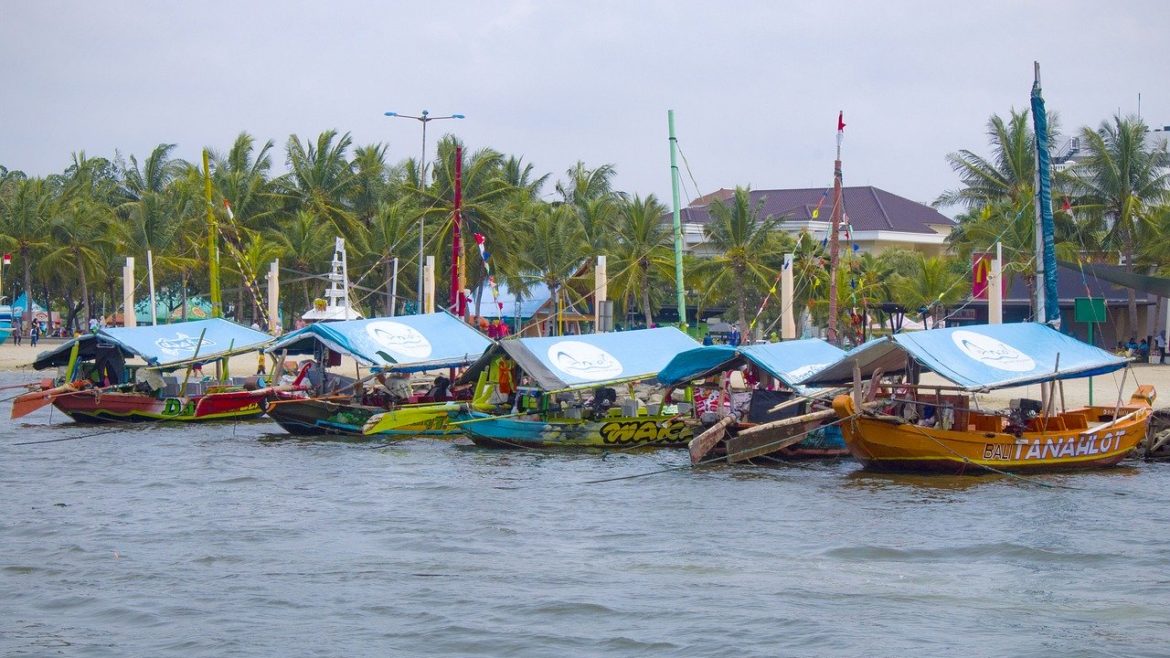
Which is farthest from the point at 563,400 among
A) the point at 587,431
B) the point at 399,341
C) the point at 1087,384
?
the point at 1087,384

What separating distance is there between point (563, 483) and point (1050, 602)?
10.9 metres

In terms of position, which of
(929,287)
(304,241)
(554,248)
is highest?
(304,241)

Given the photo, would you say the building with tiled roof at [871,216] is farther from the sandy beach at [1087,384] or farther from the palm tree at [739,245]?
the sandy beach at [1087,384]

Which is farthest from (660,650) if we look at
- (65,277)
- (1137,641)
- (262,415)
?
(65,277)

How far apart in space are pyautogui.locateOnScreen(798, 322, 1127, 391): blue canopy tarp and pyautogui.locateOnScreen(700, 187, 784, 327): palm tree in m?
27.6

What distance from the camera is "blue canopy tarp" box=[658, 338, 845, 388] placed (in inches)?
1081

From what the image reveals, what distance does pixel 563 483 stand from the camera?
25.0 meters

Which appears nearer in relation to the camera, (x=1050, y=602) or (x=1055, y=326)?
(x=1050, y=602)

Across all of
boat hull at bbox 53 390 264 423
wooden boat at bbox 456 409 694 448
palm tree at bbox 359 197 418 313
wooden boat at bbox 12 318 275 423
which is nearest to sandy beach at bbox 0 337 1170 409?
wooden boat at bbox 12 318 275 423

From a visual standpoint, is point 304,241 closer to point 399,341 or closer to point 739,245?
point 739,245

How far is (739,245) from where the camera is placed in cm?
5488

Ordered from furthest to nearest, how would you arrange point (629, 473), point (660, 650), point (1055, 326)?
point (1055, 326) → point (629, 473) → point (660, 650)

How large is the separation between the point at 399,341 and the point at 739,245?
23.8 meters

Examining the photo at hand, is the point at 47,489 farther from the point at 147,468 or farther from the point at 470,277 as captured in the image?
the point at 470,277
